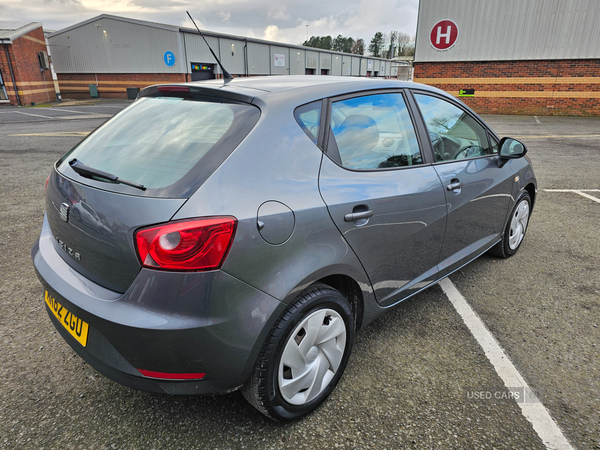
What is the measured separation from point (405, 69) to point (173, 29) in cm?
3230

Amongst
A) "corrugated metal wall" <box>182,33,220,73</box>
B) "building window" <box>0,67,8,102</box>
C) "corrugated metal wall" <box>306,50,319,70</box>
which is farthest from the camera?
"corrugated metal wall" <box>306,50,319,70</box>

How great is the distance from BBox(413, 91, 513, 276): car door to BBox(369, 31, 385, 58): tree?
377 feet

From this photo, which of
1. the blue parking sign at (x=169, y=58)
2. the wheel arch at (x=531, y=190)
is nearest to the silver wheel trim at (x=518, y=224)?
the wheel arch at (x=531, y=190)

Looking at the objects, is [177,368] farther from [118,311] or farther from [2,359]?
[2,359]

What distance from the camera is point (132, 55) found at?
31.4m

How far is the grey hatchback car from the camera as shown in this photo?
1.55m

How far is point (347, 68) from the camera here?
55281mm

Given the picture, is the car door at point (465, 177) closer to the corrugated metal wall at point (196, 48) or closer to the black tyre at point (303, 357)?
the black tyre at point (303, 357)

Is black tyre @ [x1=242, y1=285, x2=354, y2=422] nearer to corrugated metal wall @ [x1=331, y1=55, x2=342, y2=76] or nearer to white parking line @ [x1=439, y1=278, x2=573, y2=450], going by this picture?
white parking line @ [x1=439, y1=278, x2=573, y2=450]

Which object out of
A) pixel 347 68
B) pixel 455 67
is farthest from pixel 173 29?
pixel 347 68

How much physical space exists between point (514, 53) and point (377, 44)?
3905 inches

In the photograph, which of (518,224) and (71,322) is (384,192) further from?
(518,224)

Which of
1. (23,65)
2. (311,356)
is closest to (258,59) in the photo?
(23,65)

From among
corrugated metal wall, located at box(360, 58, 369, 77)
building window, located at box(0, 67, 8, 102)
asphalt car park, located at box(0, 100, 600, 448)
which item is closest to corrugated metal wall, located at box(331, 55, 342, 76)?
corrugated metal wall, located at box(360, 58, 369, 77)
